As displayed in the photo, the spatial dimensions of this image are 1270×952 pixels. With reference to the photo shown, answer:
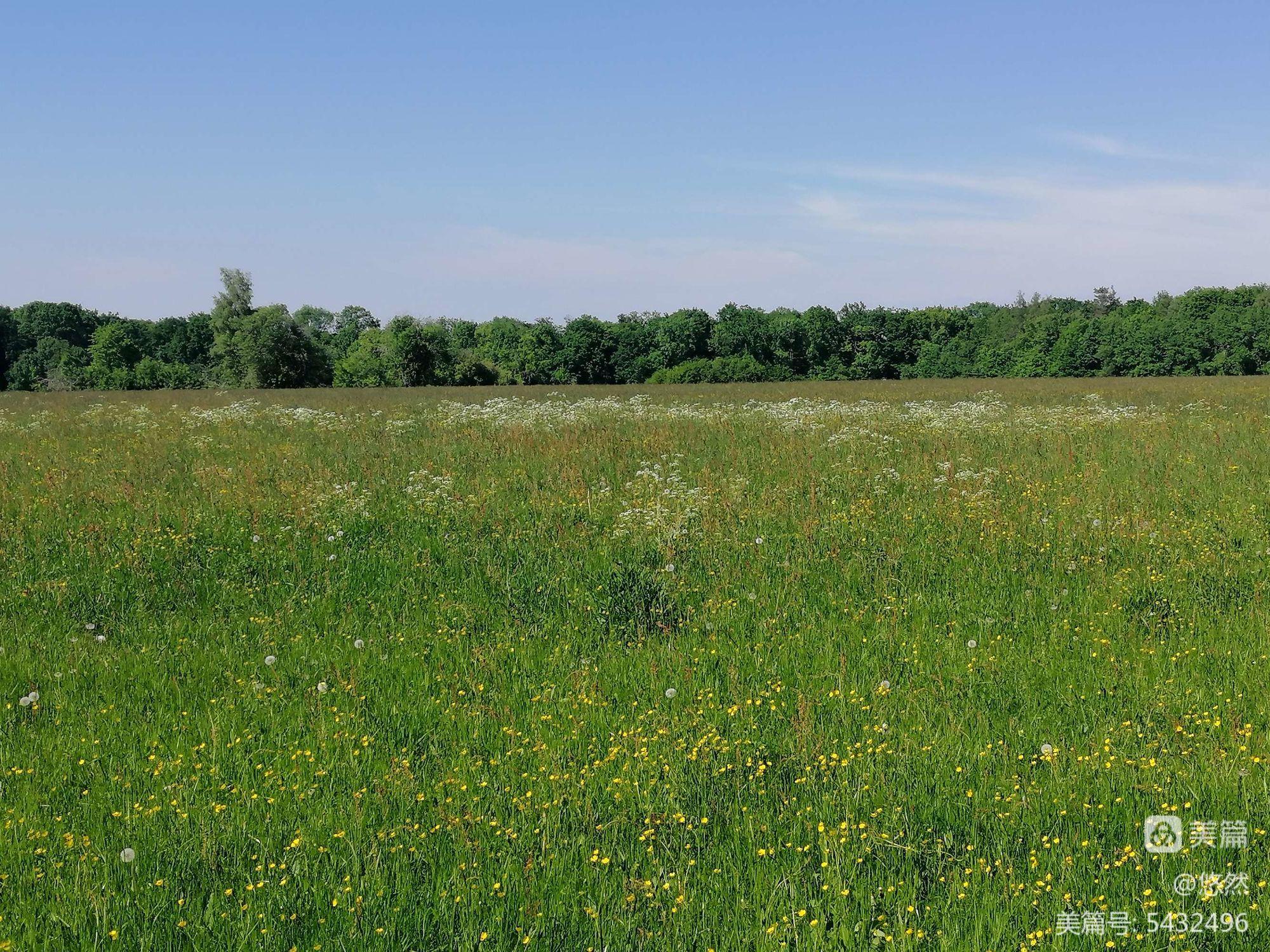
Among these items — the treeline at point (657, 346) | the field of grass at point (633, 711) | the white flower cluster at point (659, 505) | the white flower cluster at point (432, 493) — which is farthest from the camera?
the treeline at point (657, 346)

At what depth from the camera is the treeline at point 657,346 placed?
64875mm

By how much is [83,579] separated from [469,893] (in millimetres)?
5748

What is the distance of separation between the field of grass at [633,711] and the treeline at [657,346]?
5741 centimetres

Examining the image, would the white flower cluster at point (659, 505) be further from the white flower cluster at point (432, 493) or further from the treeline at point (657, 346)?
the treeline at point (657, 346)

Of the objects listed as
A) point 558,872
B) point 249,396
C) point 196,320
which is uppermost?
point 196,320

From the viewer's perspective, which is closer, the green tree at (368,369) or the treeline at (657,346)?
the treeline at (657,346)

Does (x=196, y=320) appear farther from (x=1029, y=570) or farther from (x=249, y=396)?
(x=1029, y=570)

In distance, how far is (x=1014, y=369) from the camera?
3100 inches

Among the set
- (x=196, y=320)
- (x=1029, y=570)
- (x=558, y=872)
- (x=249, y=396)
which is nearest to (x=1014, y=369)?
(x=249, y=396)

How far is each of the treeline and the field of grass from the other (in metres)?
57.4

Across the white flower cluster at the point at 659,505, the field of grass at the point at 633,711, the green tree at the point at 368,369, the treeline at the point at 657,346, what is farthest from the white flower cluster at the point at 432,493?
the green tree at the point at 368,369

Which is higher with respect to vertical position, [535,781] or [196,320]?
[196,320]

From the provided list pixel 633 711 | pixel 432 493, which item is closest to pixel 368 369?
pixel 432 493

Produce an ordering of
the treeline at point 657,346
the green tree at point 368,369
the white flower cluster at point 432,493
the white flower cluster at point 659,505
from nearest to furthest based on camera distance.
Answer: the white flower cluster at point 659,505 < the white flower cluster at point 432,493 < the treeline at point 657,346 < the green tree at point 368,369
